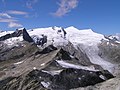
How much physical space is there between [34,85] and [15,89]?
18.7 meters

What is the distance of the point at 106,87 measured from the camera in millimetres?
152250

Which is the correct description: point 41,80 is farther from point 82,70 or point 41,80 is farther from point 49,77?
point 82,70

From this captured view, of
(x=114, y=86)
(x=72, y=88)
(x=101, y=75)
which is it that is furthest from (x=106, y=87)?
(x=101, y=75)

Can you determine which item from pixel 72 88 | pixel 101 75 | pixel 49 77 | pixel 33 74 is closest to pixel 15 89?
pixel 33 74

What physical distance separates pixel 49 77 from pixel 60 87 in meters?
11.5

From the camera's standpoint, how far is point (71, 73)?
579 ft

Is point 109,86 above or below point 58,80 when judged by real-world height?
below

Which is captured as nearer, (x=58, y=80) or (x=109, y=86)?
(x=109, y=86)

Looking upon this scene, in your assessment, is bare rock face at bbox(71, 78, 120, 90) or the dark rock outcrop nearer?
bare rock face at bbox(71, 78, 120, 90)

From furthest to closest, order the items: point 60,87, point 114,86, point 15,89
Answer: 1. point 15,89
2. point 60,87
3. point 114,86

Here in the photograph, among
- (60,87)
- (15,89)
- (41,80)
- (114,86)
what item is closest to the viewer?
(114,86)

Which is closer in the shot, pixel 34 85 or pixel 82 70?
pixel 34 85

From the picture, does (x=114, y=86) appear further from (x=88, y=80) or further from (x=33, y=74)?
(x=33, y=74)

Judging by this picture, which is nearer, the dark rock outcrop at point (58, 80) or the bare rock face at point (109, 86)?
the bare rock face at point (109, 86)
